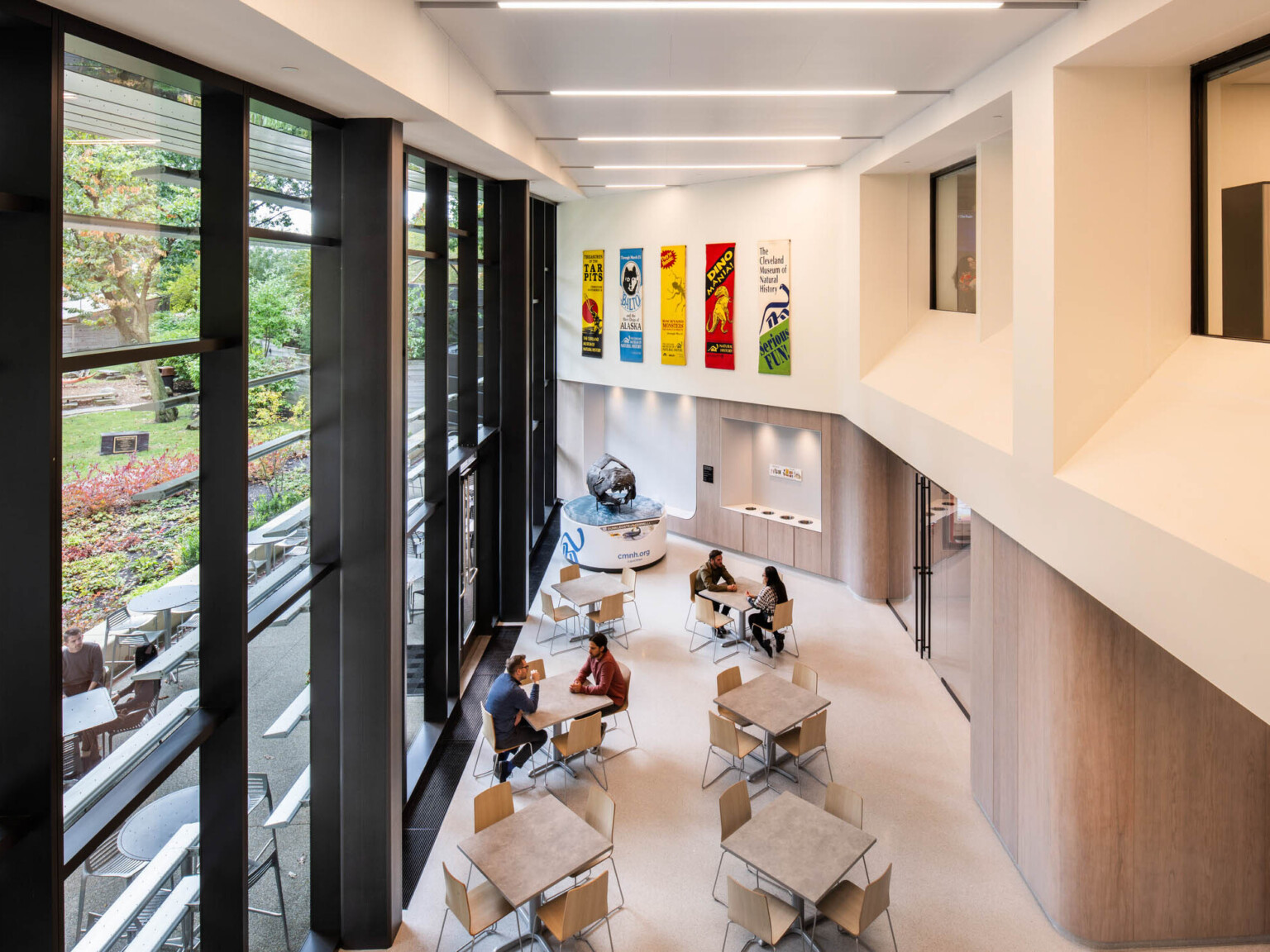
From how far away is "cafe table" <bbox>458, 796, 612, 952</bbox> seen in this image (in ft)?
16.5

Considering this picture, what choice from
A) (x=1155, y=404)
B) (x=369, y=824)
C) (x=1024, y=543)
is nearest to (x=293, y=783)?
(x=369, y=824)

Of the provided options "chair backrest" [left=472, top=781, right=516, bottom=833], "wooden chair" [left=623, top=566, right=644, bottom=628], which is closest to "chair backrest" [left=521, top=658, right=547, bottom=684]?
"chair backrest" [left=472, top=781, right=516, bottom=833]

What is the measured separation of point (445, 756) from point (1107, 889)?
17.6ft

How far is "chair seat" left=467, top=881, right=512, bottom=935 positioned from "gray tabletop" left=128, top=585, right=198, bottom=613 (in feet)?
8.63

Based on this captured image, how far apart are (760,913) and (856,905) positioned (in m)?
0.67

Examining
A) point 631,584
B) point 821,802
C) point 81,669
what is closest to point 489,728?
point 821,802

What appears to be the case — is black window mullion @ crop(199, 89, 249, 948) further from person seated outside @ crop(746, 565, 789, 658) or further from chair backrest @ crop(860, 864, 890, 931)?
person seated outside @ crop(746, 565, 789, 658)

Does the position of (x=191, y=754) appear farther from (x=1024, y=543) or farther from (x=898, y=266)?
(x=898, y=266)

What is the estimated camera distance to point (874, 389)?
9758 millimetres

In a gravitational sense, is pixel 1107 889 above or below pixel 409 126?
below

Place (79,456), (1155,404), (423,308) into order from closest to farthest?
(79,456), (1155,404), (423,308)

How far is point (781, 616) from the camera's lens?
31.6 feet

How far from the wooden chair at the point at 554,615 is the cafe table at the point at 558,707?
229 centimetres

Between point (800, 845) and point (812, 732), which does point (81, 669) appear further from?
point (812, 732)
